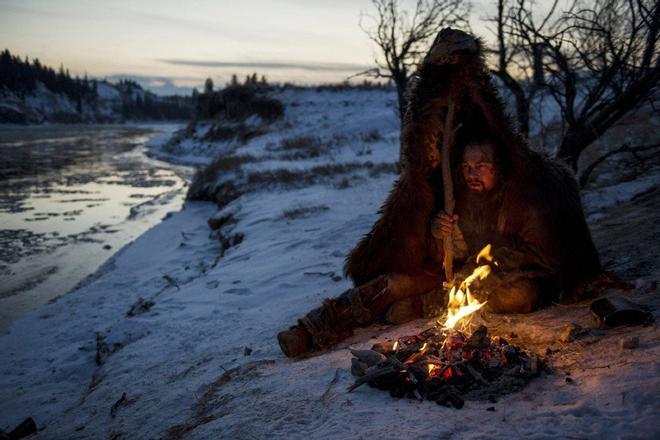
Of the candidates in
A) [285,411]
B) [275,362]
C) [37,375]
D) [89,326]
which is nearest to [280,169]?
[89,326]

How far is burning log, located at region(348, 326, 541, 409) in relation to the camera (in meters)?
2.53

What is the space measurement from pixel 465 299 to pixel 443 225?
651 millimetres

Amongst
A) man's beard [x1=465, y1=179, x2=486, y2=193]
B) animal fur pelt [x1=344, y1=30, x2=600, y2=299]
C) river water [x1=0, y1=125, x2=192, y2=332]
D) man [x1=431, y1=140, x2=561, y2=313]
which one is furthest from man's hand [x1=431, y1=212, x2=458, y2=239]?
river water [x1=0, y1=125, x2=192, y2=332]

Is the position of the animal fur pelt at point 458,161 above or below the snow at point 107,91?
below

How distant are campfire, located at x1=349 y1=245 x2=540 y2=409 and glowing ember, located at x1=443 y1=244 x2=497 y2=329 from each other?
2 cm

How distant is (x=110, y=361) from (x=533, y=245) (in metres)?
4.28

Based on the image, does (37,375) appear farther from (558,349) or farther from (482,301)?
(558,349)

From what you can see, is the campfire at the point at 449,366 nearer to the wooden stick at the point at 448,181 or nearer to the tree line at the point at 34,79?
the wooden stick at the point at 448,181

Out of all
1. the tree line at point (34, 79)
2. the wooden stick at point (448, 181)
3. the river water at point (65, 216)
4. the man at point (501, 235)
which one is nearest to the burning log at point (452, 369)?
the man at point (501, 235)

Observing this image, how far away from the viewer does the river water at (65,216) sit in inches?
323

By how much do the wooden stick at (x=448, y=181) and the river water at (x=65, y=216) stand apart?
247 inches

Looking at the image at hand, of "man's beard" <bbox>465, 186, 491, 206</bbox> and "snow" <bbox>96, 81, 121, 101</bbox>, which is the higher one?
"snow" <bbox>96, 81, 121, 101</bbox>

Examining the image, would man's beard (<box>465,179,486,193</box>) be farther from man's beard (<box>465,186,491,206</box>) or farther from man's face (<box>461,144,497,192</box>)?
man's beard (<box>465,186,491,206</box>)

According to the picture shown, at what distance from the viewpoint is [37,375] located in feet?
16.4
